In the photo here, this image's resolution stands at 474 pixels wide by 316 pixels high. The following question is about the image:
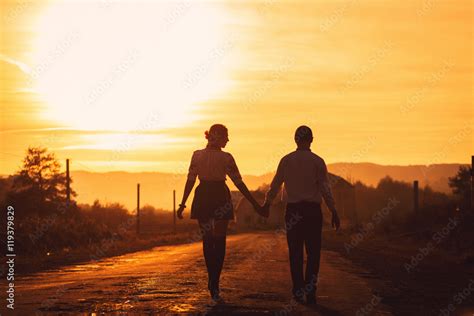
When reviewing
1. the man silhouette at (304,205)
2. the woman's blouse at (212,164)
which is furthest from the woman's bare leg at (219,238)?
the man silhouette at (304,205)

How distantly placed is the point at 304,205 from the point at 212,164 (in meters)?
1.50

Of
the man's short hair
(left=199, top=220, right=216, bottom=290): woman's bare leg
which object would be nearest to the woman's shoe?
(left=199, top=220, right=216, bottom=290): woman's bare leg

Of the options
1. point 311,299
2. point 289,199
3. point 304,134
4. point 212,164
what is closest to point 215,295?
point 311,299

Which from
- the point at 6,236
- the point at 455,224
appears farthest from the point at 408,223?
the point at 6,236

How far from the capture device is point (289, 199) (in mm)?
12984

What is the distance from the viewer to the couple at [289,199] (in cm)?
1278

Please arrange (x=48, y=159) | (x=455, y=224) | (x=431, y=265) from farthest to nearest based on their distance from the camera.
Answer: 1. (x=48, y=159)
2. (x=455, y=224)
3. (x=431, y=265)

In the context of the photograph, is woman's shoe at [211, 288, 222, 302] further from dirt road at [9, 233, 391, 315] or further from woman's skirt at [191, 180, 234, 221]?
woman's skirt at [191, 180, 234, 221]

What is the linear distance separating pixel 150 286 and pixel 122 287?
0.46 meters

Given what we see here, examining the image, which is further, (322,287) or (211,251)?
(322,287)

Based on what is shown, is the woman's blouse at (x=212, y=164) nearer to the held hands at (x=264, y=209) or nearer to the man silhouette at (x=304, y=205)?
the man silhouette at (x=304, y=205)

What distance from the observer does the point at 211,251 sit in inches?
514

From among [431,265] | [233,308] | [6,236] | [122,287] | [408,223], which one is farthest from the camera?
[408,223]

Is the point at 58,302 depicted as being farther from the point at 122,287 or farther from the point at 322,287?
the point at 322,287
